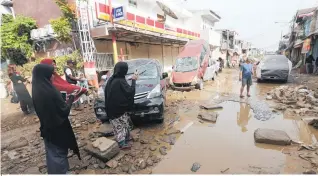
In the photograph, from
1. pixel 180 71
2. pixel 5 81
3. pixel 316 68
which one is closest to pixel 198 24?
pixel 316 68

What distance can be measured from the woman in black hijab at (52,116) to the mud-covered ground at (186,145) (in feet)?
2.26

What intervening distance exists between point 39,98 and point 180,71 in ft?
29.6

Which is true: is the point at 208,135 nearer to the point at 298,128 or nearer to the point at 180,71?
the point at 298,128

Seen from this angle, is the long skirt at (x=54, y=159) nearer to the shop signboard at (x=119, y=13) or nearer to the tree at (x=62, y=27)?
the shop signboard at (x=119, y=13)

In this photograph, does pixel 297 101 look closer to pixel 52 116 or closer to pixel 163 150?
pixel 163 150

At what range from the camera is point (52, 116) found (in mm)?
2477

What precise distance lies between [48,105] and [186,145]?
9.17ft

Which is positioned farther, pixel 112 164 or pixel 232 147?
pixel 232 147

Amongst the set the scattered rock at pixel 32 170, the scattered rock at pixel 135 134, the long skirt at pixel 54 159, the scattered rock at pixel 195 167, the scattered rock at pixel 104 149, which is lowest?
the scattered rock at pixel 32 170

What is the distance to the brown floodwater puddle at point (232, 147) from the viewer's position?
3186 millimetres

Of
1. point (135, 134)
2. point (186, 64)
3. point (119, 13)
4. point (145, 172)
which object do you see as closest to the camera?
point (145, 172)

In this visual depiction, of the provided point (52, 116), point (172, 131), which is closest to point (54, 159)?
point (52, 116)

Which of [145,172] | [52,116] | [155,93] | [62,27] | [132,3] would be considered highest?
[132,3]

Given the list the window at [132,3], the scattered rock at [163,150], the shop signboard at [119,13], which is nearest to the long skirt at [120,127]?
the scattered rock at [163,150]
